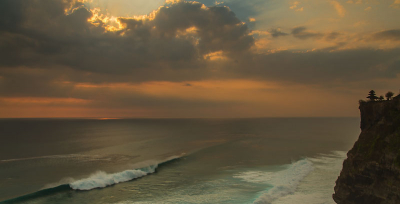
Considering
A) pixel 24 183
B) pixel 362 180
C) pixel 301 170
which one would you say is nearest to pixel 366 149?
pixel 362 180

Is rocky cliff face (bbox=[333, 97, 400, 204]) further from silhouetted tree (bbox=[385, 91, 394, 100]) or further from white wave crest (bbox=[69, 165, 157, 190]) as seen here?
white wave crest (bbox=[69, 165, 157, 190])

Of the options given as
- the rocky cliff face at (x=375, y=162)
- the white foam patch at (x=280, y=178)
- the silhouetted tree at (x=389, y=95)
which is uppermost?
the silhouetted tree at (x=389, y=95)

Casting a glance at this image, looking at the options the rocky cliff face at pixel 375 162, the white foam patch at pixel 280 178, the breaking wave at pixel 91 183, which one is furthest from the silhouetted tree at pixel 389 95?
the breaking wave at pixel 91 183

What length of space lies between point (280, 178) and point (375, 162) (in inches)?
687

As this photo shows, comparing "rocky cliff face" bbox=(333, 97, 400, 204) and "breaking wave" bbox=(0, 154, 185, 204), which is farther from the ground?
"rocky cliff face" bbox=(333, 97, 400, 204)

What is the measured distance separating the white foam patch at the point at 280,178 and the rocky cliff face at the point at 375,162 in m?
7.56

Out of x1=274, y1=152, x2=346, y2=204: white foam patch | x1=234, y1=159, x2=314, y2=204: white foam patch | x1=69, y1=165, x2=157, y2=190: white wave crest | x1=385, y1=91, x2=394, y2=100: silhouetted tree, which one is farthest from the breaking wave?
x1=385, y1=91, x2=394, y2=100: silhouetted tree

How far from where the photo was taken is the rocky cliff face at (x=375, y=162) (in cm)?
1461

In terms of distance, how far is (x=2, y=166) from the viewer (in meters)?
41.2

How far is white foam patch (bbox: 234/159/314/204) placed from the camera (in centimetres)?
2457

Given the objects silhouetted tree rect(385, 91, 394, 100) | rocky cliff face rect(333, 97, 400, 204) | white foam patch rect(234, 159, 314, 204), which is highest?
silhouetted tree rect(385, 91, 394, 100)

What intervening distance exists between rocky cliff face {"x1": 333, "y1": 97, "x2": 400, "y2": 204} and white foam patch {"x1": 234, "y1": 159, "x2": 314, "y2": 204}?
24.8 feet

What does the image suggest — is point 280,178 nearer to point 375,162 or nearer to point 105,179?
point 375,162

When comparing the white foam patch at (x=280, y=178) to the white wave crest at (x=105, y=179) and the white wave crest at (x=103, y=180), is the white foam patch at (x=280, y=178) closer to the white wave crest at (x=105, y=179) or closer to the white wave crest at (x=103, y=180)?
the white wave crest at (x=105, y=179)
